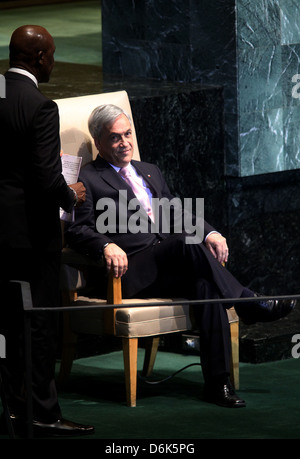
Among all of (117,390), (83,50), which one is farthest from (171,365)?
(83,50)

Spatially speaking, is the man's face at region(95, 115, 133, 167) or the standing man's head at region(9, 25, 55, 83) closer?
the standing man's head at region(9, 25, 55, 83)

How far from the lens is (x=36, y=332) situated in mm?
4477

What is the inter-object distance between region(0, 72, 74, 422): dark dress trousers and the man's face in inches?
39.3

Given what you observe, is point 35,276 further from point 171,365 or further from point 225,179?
point 225,179

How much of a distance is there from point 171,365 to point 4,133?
6.95 feet

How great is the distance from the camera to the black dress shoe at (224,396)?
5078 mm

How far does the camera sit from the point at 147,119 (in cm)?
623

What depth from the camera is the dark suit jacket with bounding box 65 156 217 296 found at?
17.2 feet

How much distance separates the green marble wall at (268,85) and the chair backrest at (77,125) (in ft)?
4.19

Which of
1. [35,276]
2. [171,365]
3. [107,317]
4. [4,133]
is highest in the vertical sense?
[4,133]

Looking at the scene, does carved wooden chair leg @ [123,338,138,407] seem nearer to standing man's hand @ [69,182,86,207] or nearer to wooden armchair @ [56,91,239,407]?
wooden armchair @ [56,91,239,407]

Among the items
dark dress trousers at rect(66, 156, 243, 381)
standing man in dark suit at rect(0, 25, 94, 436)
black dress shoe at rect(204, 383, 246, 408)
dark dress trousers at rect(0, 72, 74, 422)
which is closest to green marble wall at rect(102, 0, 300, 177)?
dark dress trousers at rect(66, 156, 243, 381)

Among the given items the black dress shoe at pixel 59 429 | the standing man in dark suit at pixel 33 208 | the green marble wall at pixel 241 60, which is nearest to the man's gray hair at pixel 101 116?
the standing man in dark suit at pixel 33 208

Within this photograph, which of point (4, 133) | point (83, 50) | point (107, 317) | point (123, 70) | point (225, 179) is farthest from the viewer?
point (83, 50)
